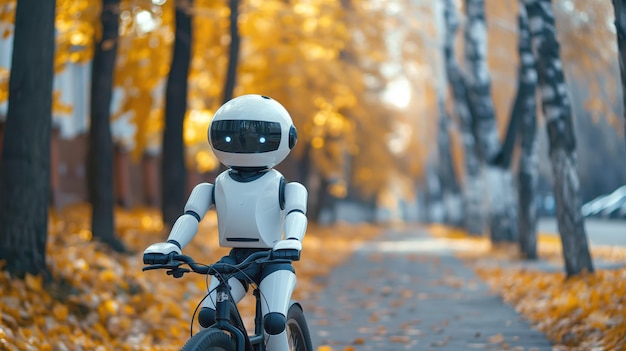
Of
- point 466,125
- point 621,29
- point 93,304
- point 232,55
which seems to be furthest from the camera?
point 466,125

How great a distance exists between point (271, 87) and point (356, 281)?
908cm

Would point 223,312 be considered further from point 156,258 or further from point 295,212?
point 295,212

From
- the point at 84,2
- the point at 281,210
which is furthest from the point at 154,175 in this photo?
the point at 281,210

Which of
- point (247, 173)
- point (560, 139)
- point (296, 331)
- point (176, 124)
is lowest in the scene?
point (296, 331)

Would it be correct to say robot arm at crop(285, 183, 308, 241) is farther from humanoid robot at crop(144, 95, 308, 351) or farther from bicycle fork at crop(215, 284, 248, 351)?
bicycle fork at crop(215, 284, 248, 351)

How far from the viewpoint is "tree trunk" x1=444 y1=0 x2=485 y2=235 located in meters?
26.0

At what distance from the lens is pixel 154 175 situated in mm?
36938

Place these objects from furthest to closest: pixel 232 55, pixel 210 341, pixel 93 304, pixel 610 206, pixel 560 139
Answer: pixel 610 206
pixel 232 55
pixel 560 139
pixel 93 304
pixel 210 341

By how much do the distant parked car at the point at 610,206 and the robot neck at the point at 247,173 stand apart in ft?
128

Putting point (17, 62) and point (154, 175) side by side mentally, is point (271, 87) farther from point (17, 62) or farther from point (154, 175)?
point (17, 62)

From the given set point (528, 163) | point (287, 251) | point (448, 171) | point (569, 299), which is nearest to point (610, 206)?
point (448, 171)

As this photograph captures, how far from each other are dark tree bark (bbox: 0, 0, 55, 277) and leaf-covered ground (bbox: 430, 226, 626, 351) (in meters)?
4.64

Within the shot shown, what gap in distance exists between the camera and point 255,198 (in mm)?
5777

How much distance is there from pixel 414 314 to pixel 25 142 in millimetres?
5003
